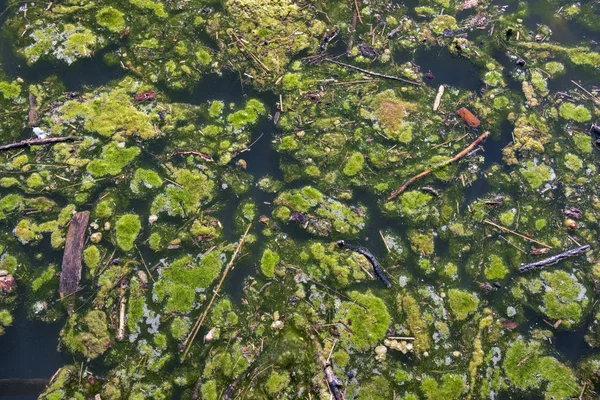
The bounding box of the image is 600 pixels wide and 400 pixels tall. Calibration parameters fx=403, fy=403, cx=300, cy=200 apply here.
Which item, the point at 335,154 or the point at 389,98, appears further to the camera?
the point at 389,98

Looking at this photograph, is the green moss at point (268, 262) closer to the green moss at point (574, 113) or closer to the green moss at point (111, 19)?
the green moss at point (111, 19)

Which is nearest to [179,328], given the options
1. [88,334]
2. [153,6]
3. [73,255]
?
[88,334]

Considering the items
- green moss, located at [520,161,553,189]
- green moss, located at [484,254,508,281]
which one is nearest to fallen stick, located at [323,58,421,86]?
green moss, located at [520,161,553,189]

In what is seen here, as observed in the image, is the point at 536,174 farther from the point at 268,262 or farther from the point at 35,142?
the point at 35,142

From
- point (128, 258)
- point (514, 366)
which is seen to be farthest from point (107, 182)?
point (514, 366)

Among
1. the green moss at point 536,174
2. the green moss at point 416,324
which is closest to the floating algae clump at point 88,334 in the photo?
the green moss at point 416,324

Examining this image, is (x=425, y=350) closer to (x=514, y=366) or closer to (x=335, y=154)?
(x=514, y=366)

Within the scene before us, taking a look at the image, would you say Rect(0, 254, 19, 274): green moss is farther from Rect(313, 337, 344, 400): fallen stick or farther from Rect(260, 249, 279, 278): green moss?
Rect(313, 337, 344, 400): fallen stick
